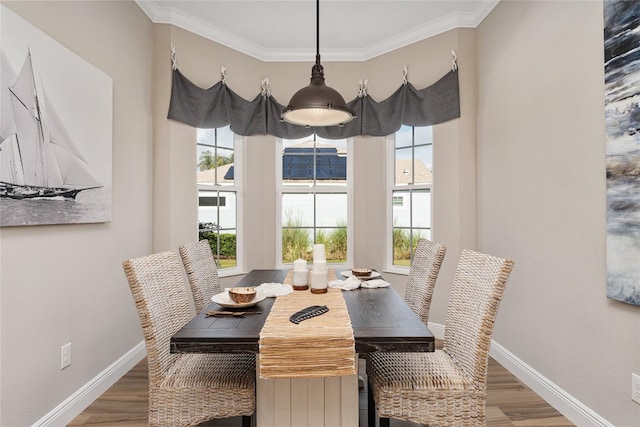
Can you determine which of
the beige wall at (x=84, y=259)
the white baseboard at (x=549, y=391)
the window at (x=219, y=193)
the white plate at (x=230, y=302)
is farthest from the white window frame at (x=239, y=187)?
the white baseboard at (x=549, y=391)

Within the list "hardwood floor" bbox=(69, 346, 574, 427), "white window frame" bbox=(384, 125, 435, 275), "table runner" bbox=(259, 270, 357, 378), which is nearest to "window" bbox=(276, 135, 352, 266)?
"white window frame" bbox=(384, 125, 435, 275)

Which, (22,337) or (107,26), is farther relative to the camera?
(107,26)

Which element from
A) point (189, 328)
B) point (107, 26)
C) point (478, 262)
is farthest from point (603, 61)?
point (107, 26)

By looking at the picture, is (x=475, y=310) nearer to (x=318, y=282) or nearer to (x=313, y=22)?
(x=318, y=282)

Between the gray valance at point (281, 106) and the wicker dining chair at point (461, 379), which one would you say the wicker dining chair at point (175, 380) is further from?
the gray valance at point (281, 106)

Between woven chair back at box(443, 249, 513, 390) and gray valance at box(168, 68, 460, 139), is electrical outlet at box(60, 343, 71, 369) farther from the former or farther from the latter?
woven chair back at box(443, 249, 513, 390)

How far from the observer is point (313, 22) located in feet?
10.6

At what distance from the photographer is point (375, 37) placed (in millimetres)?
3504

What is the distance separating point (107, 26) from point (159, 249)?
67.8 inches

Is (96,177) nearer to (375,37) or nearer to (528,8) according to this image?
(375,37)

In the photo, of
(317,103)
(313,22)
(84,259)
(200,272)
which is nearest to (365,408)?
(200,272)

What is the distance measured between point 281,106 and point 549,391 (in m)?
3.27

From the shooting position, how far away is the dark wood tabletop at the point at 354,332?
134cm

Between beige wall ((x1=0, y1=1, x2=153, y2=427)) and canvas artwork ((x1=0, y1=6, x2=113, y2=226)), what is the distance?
3.5 inches
